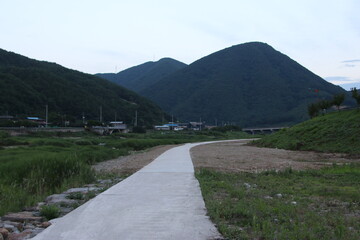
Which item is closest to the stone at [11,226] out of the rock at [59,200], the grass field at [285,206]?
the rock at [59,200]

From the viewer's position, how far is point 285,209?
749cm

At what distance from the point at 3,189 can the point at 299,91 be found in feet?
602

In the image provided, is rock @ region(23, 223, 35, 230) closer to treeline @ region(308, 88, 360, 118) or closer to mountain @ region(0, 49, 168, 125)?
treeline @ region(308, 88, 360, 118)

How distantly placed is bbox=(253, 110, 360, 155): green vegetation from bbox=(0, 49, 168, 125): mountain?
8076 cm

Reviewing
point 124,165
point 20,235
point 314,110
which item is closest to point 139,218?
point 20,235

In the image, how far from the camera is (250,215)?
6.88 metres

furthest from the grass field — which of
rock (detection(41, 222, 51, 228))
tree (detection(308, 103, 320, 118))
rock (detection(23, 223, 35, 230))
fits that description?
tree (detection(308, 103, 320, 118))

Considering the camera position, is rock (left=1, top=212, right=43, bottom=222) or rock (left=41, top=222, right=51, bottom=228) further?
rock (left=1, top=212, right=43, bottom=222)

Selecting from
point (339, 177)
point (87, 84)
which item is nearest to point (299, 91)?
point (87, 84)

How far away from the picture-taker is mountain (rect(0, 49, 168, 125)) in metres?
108

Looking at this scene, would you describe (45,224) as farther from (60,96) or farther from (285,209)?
(60,96)

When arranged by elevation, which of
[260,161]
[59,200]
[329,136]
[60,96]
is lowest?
[260,161]

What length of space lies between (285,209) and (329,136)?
29759 mm

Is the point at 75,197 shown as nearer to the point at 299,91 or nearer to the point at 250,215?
the point at 250,215
